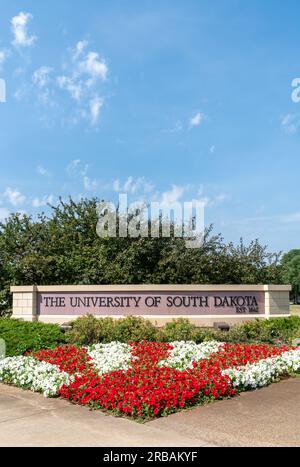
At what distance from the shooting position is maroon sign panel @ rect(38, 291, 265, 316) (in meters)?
16.4

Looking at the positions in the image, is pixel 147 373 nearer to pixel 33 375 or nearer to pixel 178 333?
pixel 33 375

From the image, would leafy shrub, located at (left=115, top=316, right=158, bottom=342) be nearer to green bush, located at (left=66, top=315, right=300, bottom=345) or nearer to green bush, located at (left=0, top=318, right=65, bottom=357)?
green bush, located at (left=66, top=315, right=300, bottom=345)

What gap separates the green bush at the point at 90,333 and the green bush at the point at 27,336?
52 cm

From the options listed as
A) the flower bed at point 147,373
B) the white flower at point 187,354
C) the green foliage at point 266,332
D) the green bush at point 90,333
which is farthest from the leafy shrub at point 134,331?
the green foliage at point 266,332

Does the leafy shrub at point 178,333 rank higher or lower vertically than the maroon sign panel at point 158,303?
lower

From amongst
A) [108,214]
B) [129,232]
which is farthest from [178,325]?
[108,214]

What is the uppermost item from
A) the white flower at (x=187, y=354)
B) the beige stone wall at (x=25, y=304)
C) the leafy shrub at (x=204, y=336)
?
the beige stone wall at (x=25, y=304)

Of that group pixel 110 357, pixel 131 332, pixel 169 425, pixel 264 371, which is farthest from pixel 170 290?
pixel 169 425

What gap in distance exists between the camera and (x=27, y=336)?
1139cm

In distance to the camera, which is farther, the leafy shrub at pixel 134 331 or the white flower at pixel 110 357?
the leafy shrub at pixel 134 331

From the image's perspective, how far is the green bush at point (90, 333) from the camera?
1273cm

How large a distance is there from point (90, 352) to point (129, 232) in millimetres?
9824

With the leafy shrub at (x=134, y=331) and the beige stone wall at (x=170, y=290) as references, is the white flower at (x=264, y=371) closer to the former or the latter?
the leafy shrub at (x=134, y=331)

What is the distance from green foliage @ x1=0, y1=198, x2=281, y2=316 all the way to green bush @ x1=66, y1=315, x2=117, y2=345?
4987mm
